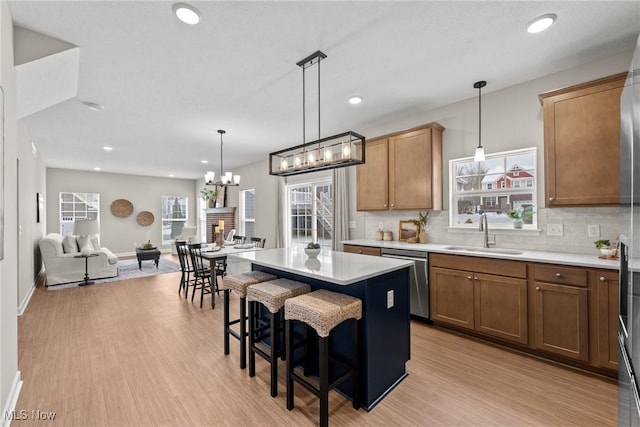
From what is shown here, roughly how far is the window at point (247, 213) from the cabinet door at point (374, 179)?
4.06 m

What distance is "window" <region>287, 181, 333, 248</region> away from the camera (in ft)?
17.7

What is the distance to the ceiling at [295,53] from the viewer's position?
1.95 metres

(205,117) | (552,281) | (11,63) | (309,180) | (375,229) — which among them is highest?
(205,117)

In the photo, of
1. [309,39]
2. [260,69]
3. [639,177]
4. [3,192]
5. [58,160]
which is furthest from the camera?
[58,160]

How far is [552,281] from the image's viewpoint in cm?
243

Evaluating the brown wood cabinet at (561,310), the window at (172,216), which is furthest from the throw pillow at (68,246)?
the brown wood cabinet at (561,310)

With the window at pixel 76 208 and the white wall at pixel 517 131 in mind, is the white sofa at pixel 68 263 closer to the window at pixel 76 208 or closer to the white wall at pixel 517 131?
the window at pixel 76 208

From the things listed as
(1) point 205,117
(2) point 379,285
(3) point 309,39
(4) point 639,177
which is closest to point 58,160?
(1) point 205,117

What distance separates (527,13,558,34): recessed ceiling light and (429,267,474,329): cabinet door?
Result: 7.26ft

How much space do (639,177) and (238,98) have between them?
137 inches

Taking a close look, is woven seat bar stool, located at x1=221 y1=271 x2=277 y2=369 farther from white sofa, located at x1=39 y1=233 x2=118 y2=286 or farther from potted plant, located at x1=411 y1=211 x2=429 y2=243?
white sofa, located at x1=39 y1=233 x2=118 y2=286

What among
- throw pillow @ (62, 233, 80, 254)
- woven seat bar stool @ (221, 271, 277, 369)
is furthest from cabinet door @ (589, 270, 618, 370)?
throw pillow @ (62, 233, 80, 254)

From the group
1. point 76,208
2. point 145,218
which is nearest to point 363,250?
point 145,218

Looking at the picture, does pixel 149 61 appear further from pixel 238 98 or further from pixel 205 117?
pixel 205 117
